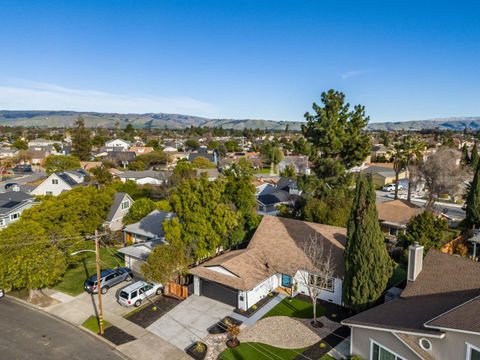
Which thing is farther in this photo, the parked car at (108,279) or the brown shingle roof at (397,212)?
the brown shingle roof at (397,212)

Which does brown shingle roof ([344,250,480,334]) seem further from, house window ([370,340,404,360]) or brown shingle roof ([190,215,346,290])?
brown shingle roof ([190,215,346,290])

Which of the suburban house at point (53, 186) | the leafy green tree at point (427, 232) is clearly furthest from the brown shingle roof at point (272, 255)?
the suburban house at point (53, 186)

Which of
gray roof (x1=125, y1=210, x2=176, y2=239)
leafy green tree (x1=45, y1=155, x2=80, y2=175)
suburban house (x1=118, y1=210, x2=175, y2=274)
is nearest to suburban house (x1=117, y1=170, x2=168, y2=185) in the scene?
leafy green tree (x1=45, y1=155, x2=80, y2=175)

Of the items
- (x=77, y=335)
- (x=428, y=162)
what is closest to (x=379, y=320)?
(x=77, y=335)

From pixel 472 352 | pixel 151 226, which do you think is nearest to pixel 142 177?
pixel 151 226

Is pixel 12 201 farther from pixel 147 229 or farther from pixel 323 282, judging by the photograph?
pixel 323 282

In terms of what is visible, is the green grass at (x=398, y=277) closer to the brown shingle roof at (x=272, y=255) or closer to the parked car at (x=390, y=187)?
the brown shingle roof at (x=272, y=255)

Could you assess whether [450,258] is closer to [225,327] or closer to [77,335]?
[225,327]
